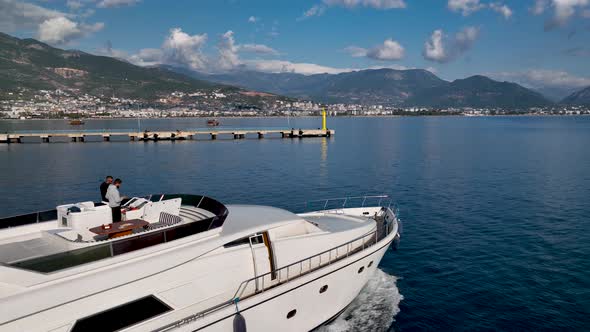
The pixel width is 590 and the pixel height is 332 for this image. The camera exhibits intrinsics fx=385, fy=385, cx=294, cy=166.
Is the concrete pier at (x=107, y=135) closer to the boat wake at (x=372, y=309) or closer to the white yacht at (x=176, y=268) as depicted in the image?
the boat wake at (x=372, y=309)

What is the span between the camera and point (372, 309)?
45.1ft

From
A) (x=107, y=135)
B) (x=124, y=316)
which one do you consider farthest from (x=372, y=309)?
(x=107, y=135)

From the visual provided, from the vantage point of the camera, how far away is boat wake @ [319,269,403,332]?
12.7m

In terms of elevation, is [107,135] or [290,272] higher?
[107,135]

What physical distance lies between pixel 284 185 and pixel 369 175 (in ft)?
34.3

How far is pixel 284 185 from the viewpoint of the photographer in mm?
35531

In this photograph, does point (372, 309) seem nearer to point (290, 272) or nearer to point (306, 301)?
point (306, 301)

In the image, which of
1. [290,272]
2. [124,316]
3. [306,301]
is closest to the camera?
[124,316]

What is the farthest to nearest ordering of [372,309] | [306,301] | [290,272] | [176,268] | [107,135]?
1. [107,135]
2. [372,309]
3. [306,301]
4. [290,272]
5. [176,268]

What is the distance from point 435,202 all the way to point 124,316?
24964 millimetres

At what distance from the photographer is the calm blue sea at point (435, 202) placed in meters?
13.8

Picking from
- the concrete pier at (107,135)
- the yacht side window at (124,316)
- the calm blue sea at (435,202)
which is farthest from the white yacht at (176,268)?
the concrete pier at (107,135)

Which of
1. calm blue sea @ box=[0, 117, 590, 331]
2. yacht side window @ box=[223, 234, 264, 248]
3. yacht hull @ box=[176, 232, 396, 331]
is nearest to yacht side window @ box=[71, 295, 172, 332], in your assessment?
yacht hull @ box=[176, 232, 396, 331]

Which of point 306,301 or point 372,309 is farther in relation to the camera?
point 372,309
